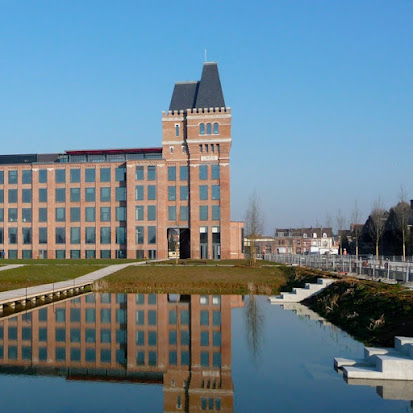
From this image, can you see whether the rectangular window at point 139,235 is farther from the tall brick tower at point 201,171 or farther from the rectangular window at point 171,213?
the rectangular window at point 171,213

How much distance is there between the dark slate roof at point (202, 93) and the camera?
2859 inches

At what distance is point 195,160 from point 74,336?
5153 cm

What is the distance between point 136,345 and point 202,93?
57.7 meters

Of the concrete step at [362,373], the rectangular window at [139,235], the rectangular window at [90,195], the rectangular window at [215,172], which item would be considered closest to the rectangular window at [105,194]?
the rectangular window at [90,195]

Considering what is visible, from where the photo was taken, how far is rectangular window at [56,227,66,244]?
74688 mm

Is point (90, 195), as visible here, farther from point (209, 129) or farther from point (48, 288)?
point (48, 288)

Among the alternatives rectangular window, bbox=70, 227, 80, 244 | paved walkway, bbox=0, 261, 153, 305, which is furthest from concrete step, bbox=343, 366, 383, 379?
rectangular window, bbox=70, 227, 80, 244

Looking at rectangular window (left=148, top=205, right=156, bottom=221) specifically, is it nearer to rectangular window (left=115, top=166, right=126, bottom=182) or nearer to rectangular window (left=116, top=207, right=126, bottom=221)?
rectangular window (left=116, top=207, right=126, bottom=221)

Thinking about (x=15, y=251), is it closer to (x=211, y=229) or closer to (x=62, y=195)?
(x=62, y=195)

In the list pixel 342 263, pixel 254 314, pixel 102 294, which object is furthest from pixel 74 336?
pixel 342 263

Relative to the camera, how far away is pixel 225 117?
7094 centimetres

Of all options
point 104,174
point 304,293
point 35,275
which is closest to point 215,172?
point 104,174

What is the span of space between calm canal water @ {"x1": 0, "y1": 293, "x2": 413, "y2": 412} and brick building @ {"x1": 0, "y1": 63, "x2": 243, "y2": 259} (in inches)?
1706

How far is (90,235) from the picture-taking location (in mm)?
74438
